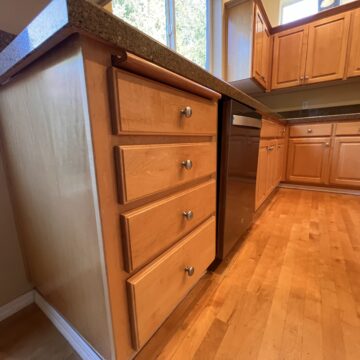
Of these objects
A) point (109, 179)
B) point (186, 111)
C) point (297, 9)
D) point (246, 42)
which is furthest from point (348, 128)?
point (109, 179)

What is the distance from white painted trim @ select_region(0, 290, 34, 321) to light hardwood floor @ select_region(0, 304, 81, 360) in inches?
0.7

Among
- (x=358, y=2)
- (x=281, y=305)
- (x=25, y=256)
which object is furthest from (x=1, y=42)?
(x=358, y=2)

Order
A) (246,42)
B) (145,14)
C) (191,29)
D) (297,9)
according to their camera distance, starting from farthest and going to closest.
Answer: (297,9), (246,42), (191,29), (145,14)

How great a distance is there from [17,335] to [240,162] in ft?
3.78

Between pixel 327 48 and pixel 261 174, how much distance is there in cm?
204

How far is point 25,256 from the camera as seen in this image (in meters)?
0.82

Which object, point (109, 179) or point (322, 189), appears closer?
point (109, 179)

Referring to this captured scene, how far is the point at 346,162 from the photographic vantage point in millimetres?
2246

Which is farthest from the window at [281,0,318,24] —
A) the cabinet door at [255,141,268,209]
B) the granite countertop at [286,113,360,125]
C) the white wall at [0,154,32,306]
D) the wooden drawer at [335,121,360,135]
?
the white wall at [0,154,32,306]

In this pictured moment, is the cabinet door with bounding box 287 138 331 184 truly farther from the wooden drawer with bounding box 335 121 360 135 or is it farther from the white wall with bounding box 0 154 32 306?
the white wall with bounding box 0 154 32 306

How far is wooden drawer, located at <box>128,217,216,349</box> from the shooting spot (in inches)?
19.8

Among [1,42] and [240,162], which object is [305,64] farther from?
[1,42]

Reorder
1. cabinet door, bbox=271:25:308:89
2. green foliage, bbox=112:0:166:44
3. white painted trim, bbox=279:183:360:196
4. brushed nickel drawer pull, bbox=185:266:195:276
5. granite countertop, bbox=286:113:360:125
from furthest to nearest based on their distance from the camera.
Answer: cabinet door, bbox=271:25:308:89
white painted trim, bbox=279:183:360:196
granite countertop, bbox=286:113:360:125
green foliage, bbox=112:0:166:44
brushed nickel drawer pull, bbox=185:266:195:276

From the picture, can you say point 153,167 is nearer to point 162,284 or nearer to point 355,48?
point 162,284
